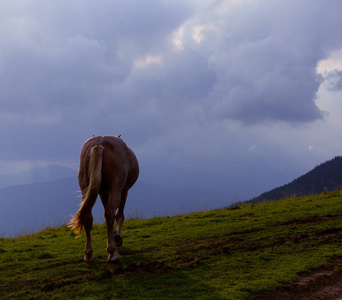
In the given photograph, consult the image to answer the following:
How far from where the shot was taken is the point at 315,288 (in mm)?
5285

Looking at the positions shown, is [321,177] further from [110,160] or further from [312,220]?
[110,160]

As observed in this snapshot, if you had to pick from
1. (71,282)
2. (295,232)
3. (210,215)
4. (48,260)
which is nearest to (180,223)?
(210,215)

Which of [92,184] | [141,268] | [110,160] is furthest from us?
[110,160]

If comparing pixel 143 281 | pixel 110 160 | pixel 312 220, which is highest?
pixel 110 160

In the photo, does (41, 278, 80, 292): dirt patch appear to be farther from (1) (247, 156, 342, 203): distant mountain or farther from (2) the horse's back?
(1) (247, 156, 342, 203): distant mountain

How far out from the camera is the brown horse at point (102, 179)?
22.9 feet

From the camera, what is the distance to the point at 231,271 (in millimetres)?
6047

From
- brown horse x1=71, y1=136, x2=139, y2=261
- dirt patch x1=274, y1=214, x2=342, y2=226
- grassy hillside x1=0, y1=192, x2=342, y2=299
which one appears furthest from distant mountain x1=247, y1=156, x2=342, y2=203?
brown horse x1=71, y1=136, x2=139, y2=261

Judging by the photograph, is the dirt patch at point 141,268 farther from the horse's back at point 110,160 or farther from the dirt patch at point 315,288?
the dirt patch at point 315,288

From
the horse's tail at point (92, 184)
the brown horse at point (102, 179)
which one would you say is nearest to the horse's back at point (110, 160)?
the brown horse at point (102, 179)

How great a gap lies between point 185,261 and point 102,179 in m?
2.55

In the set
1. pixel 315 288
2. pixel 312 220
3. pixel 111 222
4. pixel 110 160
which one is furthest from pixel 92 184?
pixel 312 220

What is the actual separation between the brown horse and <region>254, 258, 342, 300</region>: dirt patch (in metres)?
3.46

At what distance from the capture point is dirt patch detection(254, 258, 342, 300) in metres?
5.00
